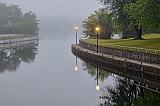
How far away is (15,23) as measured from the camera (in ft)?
557

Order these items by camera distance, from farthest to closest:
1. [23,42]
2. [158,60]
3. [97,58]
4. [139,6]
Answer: [23,42] < [97,58] < [139,6] < [158,60]

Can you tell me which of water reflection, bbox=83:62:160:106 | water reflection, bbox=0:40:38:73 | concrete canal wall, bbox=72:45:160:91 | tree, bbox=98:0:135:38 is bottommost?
water reflection, bbox=0:40:38:73

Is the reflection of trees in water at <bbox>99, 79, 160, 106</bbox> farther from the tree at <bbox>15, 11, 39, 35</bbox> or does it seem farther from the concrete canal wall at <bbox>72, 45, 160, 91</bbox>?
the tree at <bbox>15, 11, 39, 35</bbox>

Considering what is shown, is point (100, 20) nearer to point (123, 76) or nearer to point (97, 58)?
point (97, 58)

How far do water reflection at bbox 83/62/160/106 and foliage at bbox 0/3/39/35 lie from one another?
12085cm

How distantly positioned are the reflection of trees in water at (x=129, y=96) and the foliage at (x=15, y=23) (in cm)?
12756

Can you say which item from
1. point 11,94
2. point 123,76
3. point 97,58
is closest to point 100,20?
point 97,58

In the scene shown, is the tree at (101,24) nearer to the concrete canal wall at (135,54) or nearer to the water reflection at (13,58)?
the water reflection at (13,58)

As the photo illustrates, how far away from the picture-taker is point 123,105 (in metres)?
34.8

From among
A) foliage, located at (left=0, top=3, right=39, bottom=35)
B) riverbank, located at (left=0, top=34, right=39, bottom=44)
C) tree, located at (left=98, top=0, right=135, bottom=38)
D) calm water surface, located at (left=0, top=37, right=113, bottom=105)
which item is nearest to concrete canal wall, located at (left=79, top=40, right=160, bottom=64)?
calm water surface, located at (left=0, top=37, right=113, bottom=105)

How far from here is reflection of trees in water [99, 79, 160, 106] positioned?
34812 mm

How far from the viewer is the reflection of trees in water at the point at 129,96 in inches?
1371

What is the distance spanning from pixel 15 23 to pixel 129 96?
135670mm

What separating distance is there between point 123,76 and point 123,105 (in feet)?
49.4
